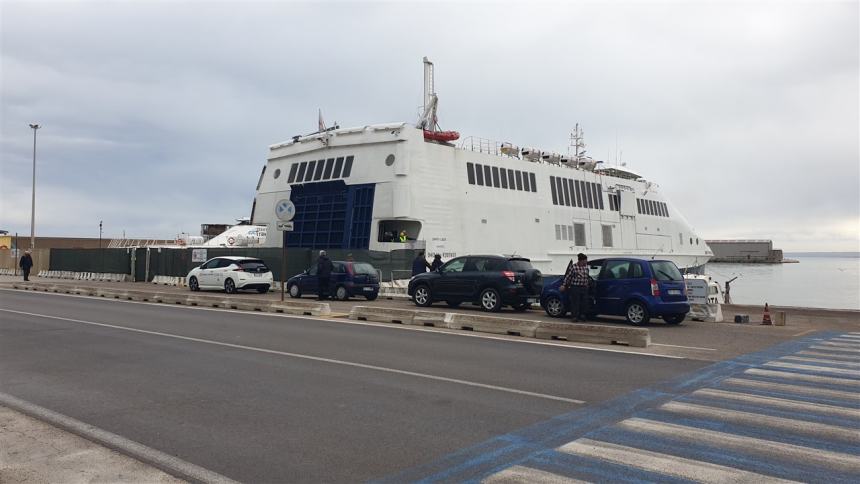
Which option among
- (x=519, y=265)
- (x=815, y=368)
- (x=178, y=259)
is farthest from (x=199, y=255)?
(x=815, y=368)

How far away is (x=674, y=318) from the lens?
14.9 metres

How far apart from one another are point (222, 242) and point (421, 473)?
37.9 m

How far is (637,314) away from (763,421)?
8659mm

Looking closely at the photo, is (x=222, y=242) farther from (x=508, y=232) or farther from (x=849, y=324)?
(x=849, y=324)

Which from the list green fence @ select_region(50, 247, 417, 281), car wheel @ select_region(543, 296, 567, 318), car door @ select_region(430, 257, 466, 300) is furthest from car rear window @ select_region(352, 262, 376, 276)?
car wheel @ select_region(543, 296, 567, 318)

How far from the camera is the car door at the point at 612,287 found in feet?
47.5

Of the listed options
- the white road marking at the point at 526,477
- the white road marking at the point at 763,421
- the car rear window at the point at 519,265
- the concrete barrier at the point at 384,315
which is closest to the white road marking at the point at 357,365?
the white road marking at the point at 763,421

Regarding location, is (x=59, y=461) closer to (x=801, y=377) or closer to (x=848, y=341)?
(x=801, y=377)

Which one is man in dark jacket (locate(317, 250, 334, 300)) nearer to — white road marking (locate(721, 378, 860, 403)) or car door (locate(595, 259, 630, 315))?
car door (locate(595, 259, 630, 315))

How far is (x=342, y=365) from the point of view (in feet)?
28.6

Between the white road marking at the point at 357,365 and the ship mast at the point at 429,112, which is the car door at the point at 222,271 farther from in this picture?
the ship mast at the point at 429,112

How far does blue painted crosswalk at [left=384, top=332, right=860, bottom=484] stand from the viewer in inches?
173

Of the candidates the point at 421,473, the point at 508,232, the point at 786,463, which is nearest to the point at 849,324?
the point at 786,463

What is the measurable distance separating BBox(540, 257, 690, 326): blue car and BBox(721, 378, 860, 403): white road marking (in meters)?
6.22
